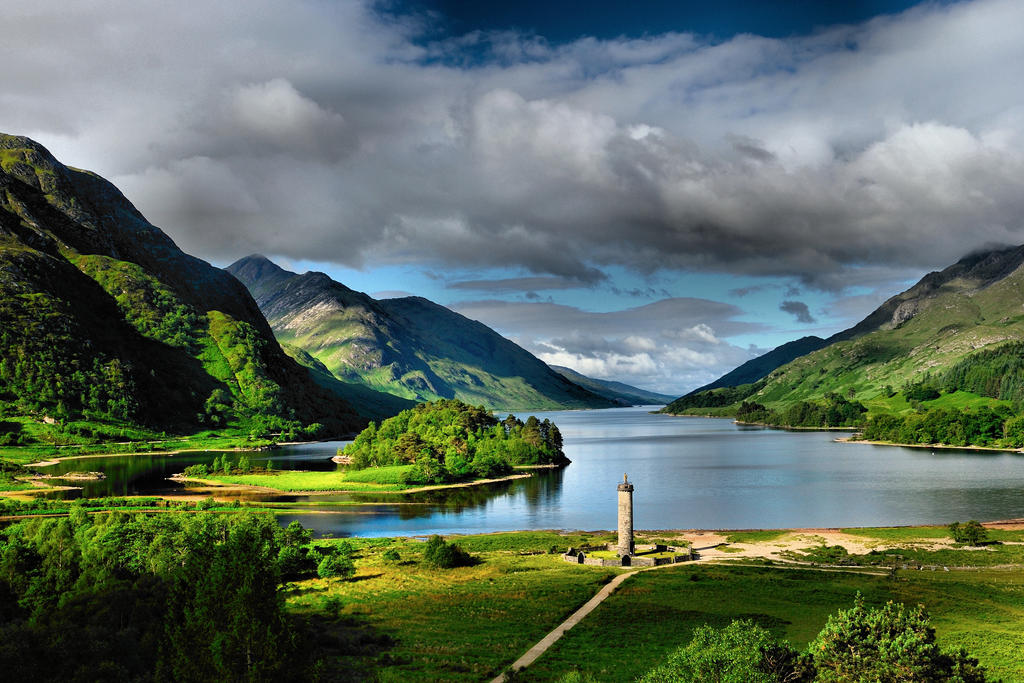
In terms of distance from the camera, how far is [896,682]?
123 feet


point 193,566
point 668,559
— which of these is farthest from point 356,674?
point 668,559

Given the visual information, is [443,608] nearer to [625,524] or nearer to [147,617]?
[147,617]

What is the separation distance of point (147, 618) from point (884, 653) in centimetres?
4862

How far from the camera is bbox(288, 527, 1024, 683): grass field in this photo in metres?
51.5

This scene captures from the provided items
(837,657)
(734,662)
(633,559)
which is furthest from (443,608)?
(837,657)

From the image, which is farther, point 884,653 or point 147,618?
point 147,618

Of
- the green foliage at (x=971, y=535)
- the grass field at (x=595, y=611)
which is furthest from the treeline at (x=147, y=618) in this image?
the green foliage at (x=971, y=535)

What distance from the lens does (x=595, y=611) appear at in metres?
66.5

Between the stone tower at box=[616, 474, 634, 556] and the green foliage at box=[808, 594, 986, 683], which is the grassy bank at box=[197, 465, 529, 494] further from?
the green foliage at box=[808, 594, 986, 683]

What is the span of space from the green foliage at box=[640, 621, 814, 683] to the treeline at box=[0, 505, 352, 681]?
20523mm

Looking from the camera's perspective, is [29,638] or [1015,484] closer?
[29,638]

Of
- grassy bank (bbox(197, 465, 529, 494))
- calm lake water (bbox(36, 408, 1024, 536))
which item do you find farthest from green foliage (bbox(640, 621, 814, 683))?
grassy bank (bbox(197, 465, 529, 494))

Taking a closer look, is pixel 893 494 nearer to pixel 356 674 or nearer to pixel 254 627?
pixel 356 674

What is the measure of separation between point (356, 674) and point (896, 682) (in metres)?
33.1
